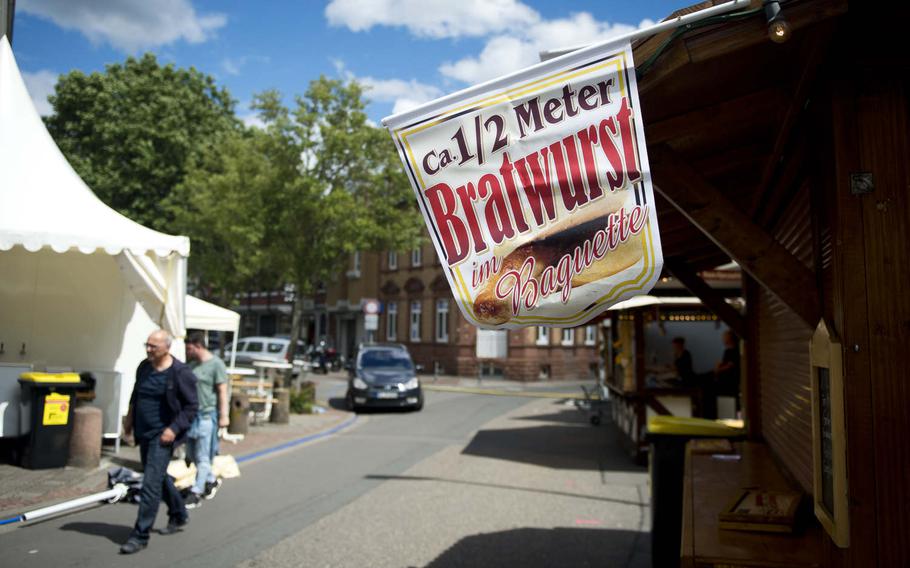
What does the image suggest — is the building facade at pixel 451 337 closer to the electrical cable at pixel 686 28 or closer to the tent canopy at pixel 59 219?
the tent canopy at pixel 59 219

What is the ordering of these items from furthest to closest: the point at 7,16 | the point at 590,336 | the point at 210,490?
1. the point at 590,336
2. the point at 210,490
3. the point at 7,16

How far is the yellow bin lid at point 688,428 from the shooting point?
19.4 feet

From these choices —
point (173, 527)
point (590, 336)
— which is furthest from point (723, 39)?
point (590, 336)

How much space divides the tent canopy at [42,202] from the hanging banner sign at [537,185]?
736 cm

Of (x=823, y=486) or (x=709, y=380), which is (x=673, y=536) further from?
(x=709, y=380)

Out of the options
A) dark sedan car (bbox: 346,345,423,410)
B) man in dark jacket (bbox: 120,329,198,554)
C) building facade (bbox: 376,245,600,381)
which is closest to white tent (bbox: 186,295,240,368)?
dark sedan car (bbox: 346,345,423,410)

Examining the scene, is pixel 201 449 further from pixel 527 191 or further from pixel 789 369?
pixel 527 191

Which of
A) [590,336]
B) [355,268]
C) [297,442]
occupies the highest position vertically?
[355,268]

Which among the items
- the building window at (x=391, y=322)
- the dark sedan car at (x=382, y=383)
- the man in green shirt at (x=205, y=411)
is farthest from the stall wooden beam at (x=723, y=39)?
the building window at (x=391, y=322)

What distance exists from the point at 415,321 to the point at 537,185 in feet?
111

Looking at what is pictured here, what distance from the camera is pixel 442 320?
3478 cm

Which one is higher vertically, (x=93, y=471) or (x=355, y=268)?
(x=355, y=268)

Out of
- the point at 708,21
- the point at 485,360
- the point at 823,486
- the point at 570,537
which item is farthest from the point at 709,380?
the point at 485,360

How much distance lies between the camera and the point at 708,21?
291 cm
